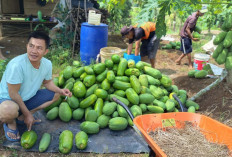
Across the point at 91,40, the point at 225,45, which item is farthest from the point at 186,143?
the point at 91,40

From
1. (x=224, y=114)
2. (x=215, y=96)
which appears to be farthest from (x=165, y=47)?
(x=224, y=114)

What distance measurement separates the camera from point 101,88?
12.9 feet

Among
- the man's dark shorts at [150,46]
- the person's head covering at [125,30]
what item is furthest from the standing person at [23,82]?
the man's dark shorts at [150,46]

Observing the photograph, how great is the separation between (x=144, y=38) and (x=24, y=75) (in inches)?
166

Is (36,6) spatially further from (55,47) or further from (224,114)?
(224,114)

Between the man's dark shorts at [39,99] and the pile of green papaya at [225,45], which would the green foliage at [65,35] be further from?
the pile of green papaya at [225,45]

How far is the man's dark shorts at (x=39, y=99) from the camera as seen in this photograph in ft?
10.4

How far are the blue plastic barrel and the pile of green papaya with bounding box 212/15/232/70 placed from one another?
3.47m

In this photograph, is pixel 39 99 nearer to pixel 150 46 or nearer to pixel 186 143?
pixel 186 143

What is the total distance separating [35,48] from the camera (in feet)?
8.96

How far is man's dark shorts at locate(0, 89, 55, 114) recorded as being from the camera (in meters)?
3.17

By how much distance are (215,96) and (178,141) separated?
2.17 metres

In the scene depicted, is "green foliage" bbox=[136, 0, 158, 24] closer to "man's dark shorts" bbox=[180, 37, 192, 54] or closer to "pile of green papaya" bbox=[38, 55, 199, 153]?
"pile of green papaya" bbox=[38, 55, 199, 153]

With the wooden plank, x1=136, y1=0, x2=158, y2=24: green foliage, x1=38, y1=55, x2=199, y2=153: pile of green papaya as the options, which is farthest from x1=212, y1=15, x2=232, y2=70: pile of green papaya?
the wooden plank
